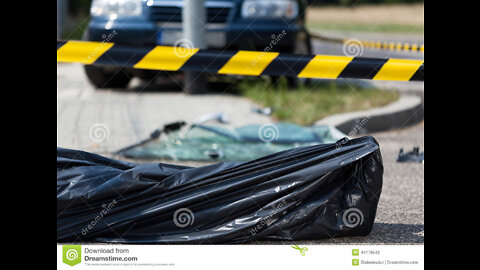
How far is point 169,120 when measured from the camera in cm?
648

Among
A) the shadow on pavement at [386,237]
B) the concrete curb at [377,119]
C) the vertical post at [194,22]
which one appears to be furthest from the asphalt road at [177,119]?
the vertical post at [194,22]

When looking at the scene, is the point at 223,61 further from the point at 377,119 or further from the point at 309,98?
the point at 309,98

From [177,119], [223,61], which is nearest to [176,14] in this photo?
[177,119]

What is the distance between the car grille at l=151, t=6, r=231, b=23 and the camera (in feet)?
24.1

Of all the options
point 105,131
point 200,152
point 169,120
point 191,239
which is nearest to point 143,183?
point 191,239

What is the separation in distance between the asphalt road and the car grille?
0.93 metres

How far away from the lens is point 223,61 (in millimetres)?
3203

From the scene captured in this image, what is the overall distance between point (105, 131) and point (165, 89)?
2.29m

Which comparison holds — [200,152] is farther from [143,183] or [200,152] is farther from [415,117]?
[415,117]

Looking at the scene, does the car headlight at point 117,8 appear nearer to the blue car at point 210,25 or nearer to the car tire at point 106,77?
the blue car at point 210,25

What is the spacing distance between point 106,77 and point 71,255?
494 cm

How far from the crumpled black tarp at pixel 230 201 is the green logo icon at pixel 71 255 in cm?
16

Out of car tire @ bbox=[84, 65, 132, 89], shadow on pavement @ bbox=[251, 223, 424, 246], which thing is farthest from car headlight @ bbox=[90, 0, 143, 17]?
shadow on pavement @ bbox=[251, 223, 424, 246]

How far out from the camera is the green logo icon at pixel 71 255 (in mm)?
2990
